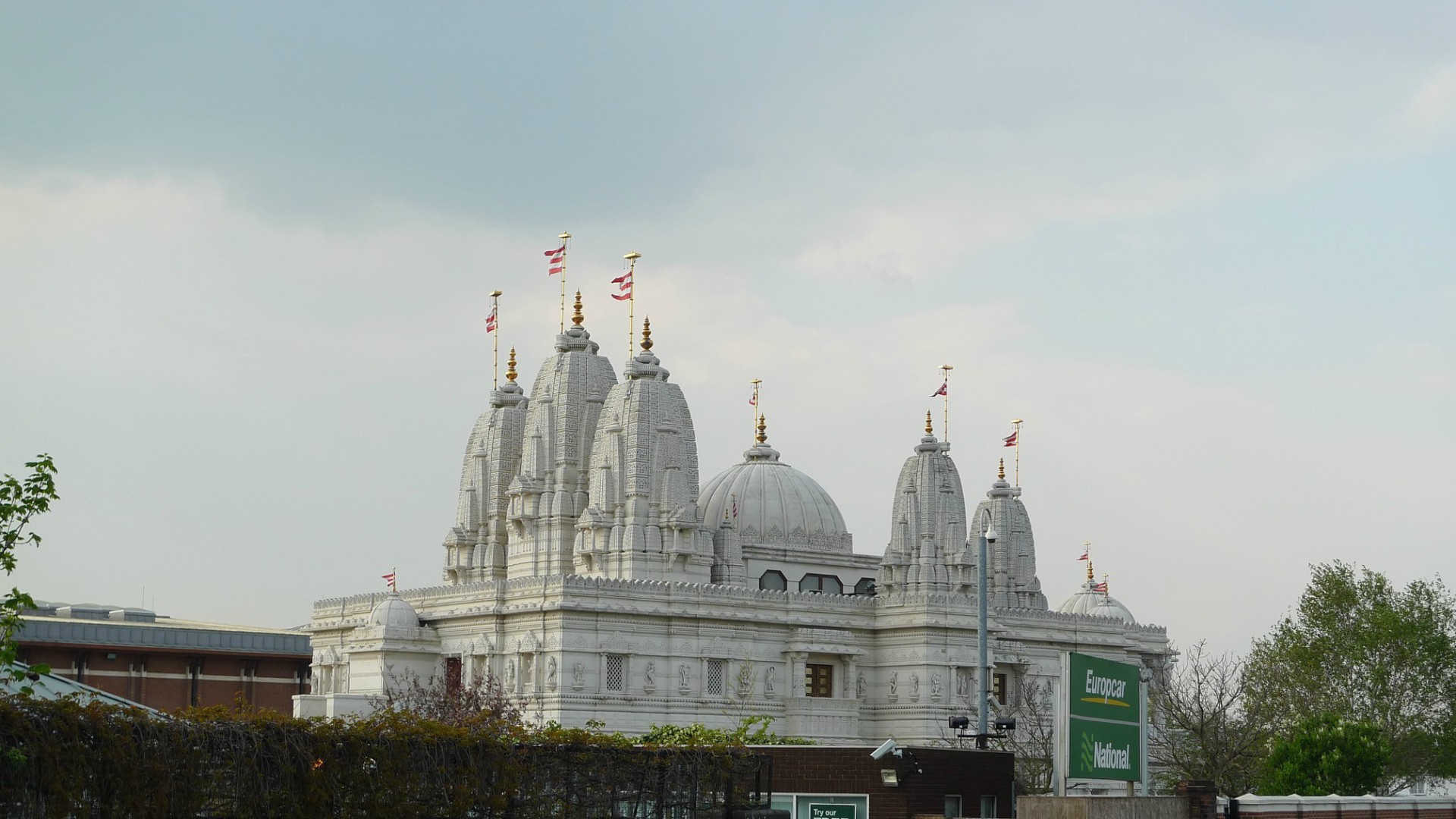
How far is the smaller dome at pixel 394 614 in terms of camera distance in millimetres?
70000

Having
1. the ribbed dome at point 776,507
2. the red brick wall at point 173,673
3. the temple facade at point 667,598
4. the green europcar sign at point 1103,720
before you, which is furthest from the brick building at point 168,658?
the green europcar sign at point 1103,720

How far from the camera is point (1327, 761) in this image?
166 ft

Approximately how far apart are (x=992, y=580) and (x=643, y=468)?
836 inches

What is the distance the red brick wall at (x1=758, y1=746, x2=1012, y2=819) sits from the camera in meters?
33.3

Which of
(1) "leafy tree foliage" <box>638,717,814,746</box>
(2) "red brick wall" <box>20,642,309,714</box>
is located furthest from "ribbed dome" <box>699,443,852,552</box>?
(2) "red brick wall" <box>20,642,309,714</box>

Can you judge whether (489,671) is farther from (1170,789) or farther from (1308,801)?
(1308,801)

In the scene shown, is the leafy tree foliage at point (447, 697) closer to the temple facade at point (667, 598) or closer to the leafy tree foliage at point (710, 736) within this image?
the temple facade at point (667, 598)

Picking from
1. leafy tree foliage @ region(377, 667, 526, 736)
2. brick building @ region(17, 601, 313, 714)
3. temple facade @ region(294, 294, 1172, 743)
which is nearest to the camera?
leafy tree foliage @ region(377, 667, 526, 736)

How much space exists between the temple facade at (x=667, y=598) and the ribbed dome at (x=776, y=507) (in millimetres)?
112

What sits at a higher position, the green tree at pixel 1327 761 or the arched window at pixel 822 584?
the arched window at pixel 822 584

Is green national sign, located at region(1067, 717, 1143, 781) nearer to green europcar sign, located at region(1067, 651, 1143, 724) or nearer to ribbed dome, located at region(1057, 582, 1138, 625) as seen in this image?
green europcar sign, located at region(1067, 651, 1143, 724)

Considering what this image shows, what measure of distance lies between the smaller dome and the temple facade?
0.37ft

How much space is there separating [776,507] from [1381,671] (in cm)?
2576

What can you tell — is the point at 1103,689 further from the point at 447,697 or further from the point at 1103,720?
the point at 447,697
